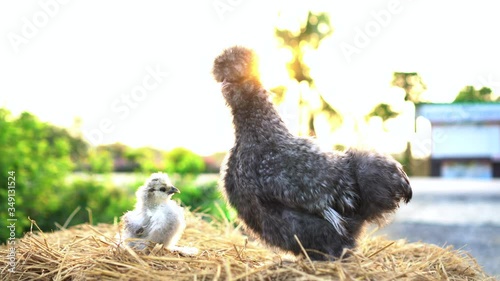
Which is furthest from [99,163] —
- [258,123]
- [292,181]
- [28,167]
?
[292,181]

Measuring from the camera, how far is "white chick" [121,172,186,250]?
2684 millimetres

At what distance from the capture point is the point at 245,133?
2.62 meters

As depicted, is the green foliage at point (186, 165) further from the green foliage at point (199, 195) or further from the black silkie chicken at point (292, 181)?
the black silkie chicken at point (292, 181)

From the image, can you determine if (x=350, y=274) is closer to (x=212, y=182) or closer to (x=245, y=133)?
(x=245, y=133)

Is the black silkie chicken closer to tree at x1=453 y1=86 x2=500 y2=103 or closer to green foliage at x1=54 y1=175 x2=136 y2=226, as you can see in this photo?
green foliage at x1=54 y1=175 x2=136 y2=226

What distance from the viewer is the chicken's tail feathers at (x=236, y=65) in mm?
2588

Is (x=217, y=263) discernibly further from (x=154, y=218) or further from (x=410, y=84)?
(x=410, y=84)

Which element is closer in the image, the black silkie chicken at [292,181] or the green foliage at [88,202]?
the black silkie chicken at [292,181]

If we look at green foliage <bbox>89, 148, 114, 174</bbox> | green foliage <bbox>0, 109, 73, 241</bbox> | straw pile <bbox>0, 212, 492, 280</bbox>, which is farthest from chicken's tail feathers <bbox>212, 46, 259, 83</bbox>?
green foliage <bbox>89, 148, 114, 174</bbox>

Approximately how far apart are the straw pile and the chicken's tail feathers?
0.84 meters

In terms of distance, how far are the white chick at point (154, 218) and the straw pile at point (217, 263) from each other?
0.07 m

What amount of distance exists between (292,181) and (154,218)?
0.78 metres

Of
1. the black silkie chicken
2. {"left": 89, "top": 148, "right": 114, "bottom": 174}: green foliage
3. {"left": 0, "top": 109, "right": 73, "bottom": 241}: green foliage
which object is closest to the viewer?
the black silkie chicken

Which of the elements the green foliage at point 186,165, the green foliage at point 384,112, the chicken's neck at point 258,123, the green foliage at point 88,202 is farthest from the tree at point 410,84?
the chicken's neck at point 258,123
